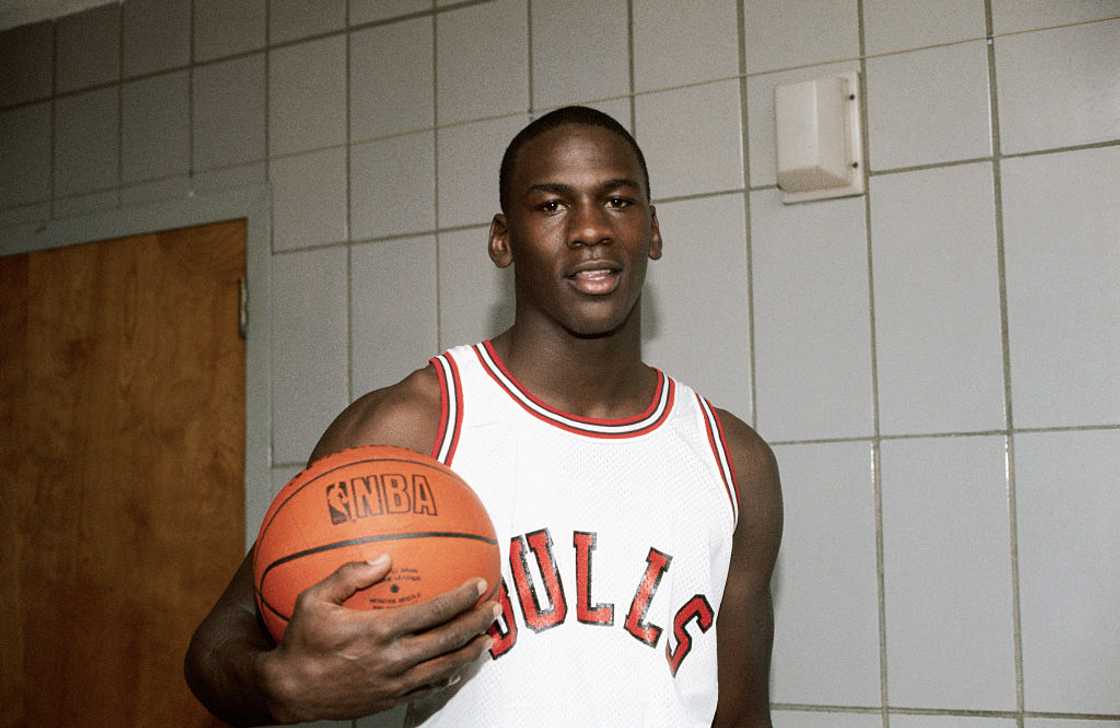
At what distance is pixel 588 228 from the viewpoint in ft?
5.37

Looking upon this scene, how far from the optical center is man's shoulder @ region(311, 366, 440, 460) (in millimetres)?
1544

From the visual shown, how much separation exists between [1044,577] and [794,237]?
71 cm

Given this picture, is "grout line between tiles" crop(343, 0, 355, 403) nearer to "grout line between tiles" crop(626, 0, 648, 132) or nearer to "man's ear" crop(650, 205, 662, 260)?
"grout line between tiles" crop(626, 0, 648, 132)

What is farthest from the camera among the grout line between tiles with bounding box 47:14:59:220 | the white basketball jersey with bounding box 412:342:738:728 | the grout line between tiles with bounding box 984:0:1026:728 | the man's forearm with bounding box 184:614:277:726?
the grout line between tiles with bounding box 47:14:59:220

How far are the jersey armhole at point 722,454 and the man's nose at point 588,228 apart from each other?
0.34 m

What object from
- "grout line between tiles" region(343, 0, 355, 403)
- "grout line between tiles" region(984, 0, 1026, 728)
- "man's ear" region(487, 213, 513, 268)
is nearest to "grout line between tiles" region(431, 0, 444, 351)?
"grout line between tiles" region(343, 0, 355, 403)

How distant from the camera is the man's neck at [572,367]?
1.71m

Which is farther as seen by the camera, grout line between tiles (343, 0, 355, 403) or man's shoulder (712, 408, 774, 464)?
grout line between tiles (343, 0, 355, 403)

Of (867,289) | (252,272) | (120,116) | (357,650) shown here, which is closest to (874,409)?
(867,289)

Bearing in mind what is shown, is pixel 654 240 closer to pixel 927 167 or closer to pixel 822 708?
pixel 927 167

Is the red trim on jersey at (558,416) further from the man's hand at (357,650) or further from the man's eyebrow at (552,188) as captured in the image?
the man's hand at (357,650)

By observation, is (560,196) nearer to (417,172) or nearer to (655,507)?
(655,507)

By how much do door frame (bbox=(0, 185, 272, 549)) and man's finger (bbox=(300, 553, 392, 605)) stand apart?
1564 millimetres

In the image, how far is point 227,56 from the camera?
9.41 feet
